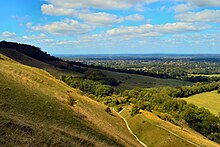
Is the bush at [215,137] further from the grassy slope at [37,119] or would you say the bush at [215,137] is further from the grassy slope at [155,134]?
the grassy slope at [37,119]

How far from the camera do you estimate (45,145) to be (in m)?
21.5

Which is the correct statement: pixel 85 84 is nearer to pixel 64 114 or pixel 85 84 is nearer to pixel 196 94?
pixel 196 94

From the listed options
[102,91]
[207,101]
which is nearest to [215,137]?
[102,91]

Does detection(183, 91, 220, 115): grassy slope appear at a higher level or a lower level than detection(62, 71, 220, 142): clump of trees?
lower

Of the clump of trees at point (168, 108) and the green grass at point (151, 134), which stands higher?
the green grass at point (151, 134)

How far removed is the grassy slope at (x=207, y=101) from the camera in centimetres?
15607

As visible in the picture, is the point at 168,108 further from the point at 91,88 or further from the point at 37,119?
the point at 37,119

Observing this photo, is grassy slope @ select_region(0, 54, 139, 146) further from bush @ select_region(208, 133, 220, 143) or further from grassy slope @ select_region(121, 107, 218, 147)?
bush @ select_region(208, 133, 220, 143)

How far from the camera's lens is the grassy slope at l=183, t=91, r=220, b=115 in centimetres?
15607

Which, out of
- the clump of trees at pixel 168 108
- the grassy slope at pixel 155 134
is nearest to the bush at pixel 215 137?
the clump of trees at pixel 168 108

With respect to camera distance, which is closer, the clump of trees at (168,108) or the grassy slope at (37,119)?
the grassy slope at (37,119)

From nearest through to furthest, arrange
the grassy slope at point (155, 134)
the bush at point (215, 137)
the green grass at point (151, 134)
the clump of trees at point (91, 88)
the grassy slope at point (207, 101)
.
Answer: the green grass at point (151, 134)
the grassy slope at point (155, 134)
the bush at point (215, 137)
the grassy slope at point (207, 101)
the clump of trees at point (91, 88)

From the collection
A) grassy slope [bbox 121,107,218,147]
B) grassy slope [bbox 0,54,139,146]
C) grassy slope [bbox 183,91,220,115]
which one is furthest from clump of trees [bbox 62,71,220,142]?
grassy slope [bbox 0,54,139,146]

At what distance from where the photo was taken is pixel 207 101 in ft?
564
